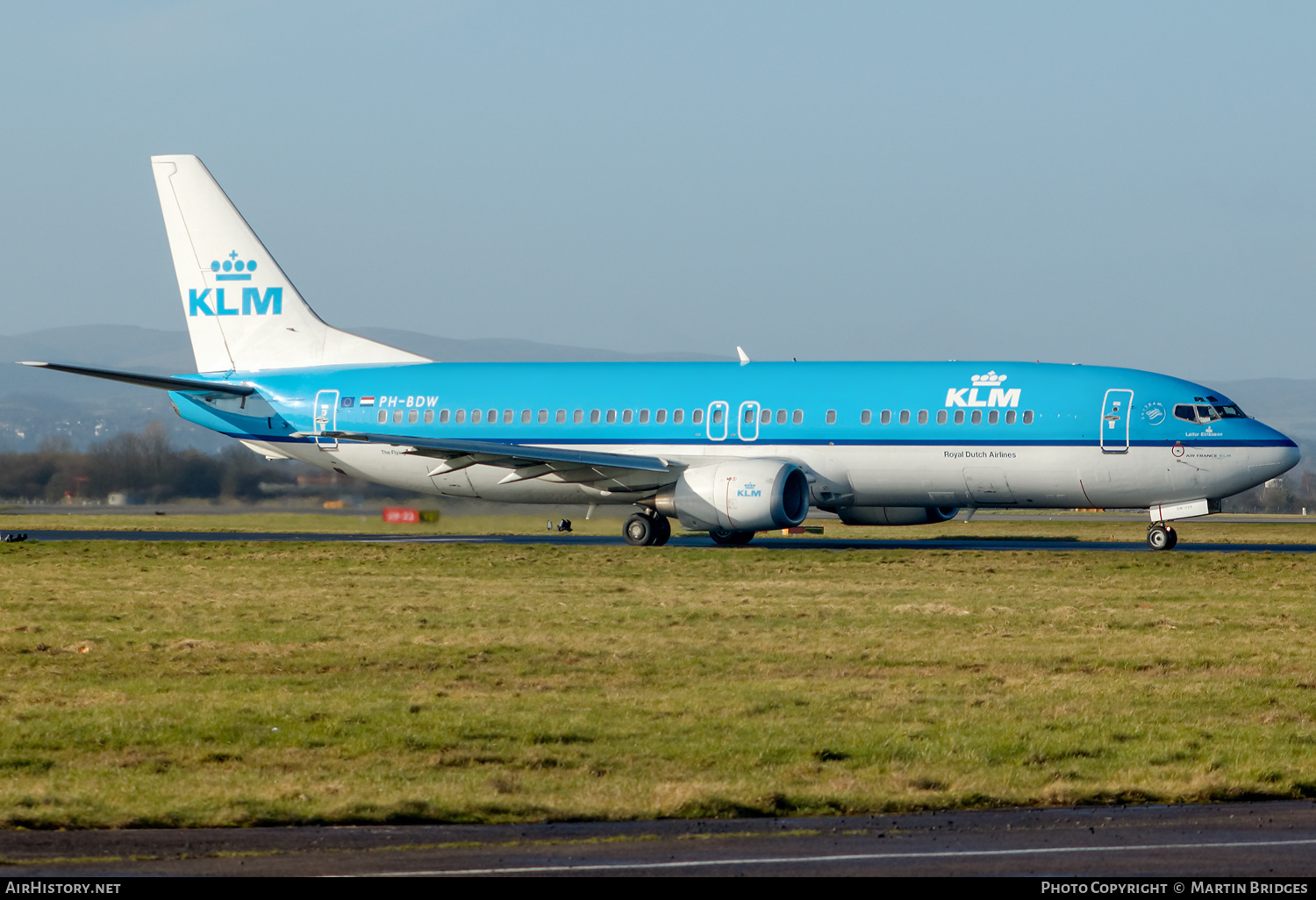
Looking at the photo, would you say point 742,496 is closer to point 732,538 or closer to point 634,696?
point 732,538

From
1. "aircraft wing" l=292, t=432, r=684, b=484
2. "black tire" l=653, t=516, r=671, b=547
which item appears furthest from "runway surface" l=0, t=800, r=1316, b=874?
"black tire" l=653, t=516, r=671, b=547

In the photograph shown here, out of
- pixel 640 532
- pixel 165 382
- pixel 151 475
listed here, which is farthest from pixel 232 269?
pixel 640 532

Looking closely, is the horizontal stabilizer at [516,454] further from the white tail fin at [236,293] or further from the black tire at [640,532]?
the white tail fin at [236,293]

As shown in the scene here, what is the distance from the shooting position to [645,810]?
1134 cm

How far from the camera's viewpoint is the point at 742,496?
37594mm

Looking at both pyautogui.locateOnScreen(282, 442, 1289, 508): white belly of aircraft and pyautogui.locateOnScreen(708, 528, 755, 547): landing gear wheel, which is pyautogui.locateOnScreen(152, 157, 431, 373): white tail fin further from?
pyautogui.locateOnScreen(282, 442, 1289, 508): white belly of aircraft

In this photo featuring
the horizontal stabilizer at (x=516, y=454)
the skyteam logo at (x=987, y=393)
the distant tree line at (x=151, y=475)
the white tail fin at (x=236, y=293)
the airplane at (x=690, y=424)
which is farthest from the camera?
the distant tree line at (x=151, y=475)

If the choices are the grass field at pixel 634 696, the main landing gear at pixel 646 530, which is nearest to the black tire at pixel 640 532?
the main landing gear at pixel 646 530

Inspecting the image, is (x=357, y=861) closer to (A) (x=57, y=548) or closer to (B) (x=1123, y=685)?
(B) (x=1123, y=685)

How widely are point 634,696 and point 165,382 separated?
30.1 m

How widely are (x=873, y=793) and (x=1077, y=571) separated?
2203cm

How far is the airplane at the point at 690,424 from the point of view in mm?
37250

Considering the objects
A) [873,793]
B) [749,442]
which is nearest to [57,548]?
[749,442]

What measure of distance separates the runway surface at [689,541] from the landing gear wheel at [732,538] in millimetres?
309
